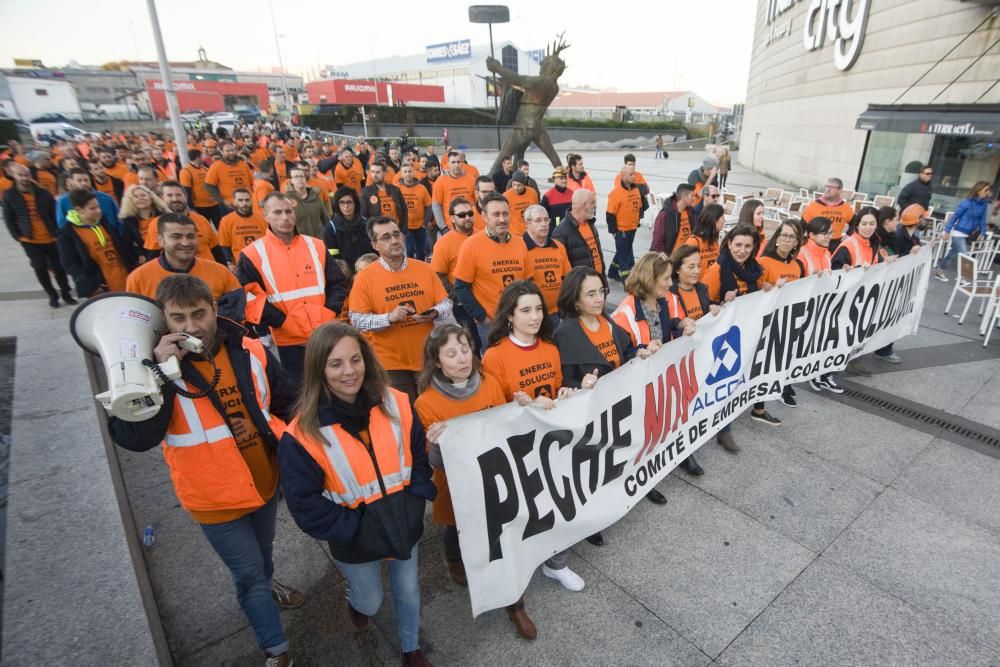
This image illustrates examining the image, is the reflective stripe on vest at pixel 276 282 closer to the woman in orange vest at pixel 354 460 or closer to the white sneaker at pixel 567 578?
the woman in orange vest at pixel 354 460

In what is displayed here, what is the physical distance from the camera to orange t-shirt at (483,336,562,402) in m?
2.94

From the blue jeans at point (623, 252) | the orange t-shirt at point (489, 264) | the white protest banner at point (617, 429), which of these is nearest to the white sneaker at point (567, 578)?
the white protest banner at point (617, 429)

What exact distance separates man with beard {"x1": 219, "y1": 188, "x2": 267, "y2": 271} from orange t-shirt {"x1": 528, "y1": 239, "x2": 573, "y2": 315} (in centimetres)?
329

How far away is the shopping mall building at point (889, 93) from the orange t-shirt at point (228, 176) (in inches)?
A: 552

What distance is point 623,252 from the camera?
8195 millimetres

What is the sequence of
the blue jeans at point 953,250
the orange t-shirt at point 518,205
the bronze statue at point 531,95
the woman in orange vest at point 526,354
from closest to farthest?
1. the woman in orange vest at point 526,354
2. the orange t-shirt at point 518,205
3. the blue jeans at point 953,250
4. the bronze statue at point 531,95

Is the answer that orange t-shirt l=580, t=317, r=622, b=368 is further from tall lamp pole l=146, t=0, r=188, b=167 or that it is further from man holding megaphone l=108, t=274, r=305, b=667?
tall lamp pole l=146, t=0, r=188, b=167

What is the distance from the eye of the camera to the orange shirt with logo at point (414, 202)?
8.06 metres

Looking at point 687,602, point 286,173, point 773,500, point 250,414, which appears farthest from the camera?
point 286,173

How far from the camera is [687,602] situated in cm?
289

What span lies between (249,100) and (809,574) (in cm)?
7337

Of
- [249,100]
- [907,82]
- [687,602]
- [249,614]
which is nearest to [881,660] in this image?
[687,602]

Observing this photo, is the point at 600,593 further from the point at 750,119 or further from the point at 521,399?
the point at 750,119

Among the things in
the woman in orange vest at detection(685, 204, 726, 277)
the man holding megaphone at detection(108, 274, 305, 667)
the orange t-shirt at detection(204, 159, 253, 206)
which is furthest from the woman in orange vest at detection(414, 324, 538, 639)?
the orange t-shirt at detection(204, 159, 253, 206)
